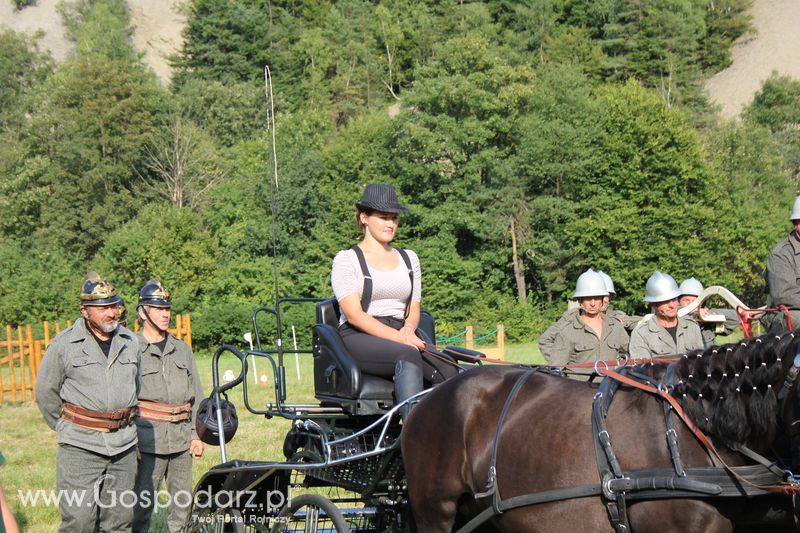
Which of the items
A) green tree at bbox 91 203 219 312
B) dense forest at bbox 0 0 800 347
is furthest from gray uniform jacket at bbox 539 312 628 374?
green tree at bbox 91 203 219 312

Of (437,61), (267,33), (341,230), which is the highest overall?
(267,33)

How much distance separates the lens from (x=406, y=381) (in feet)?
17.8

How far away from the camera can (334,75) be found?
70.7 metres

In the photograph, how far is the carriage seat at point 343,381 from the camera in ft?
18.2

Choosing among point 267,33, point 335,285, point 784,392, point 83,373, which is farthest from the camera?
point 267,33

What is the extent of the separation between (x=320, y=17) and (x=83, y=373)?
3007 inches

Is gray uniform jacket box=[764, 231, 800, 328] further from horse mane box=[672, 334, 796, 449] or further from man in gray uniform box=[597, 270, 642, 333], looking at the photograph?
man in gray uniform box=[597, 270, 642, 333]

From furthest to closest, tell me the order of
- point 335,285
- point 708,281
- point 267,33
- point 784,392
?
point 267,33 < point 708,281 < point 335,285 < point 784,392

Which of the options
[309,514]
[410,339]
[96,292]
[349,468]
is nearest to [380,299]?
[410,339]

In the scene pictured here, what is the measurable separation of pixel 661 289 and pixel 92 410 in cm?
381

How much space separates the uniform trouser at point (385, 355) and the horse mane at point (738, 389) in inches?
72.2

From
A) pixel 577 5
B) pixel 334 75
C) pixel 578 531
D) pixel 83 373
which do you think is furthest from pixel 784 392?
pixel 577 5

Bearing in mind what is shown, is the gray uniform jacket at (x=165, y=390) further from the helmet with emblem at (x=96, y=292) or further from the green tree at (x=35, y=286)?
the green tree at (x=35, y=286)

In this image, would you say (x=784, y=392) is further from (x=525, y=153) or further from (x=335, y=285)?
(x=525, y=153)
